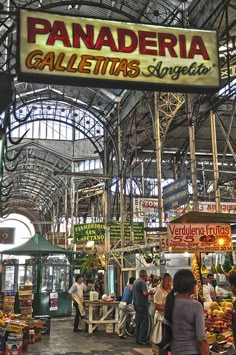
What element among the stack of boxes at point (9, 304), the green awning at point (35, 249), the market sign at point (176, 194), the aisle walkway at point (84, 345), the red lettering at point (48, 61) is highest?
the red lettering at point (48, 61)

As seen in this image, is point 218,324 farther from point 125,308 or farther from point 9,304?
point 9,304

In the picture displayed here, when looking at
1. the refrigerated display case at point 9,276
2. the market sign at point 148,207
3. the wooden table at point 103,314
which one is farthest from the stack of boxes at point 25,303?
the refrigerated display case at point 9,276

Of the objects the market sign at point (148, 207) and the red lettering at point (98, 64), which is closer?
the red lettering at point (98, 64)

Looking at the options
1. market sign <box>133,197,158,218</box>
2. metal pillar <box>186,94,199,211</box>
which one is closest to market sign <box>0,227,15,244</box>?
market sign <box>133,197,158,218</box>

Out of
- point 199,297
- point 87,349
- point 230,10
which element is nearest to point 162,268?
point 199,297

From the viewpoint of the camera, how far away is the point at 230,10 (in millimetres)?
11852

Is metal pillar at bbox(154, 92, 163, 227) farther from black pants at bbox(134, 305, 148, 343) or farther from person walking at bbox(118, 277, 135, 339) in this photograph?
black pants at bbox(134, 305, 148, 343)

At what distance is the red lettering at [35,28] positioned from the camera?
4.02 meters

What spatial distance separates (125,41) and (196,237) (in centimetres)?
483

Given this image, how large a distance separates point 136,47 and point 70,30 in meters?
0.66

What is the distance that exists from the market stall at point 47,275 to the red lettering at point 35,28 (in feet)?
32.2

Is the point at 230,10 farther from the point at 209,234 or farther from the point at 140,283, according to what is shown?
the point at 140,283

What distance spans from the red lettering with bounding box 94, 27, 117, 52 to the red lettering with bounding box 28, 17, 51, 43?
484 mm

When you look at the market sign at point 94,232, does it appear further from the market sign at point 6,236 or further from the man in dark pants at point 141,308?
the market sign at point 6,236
